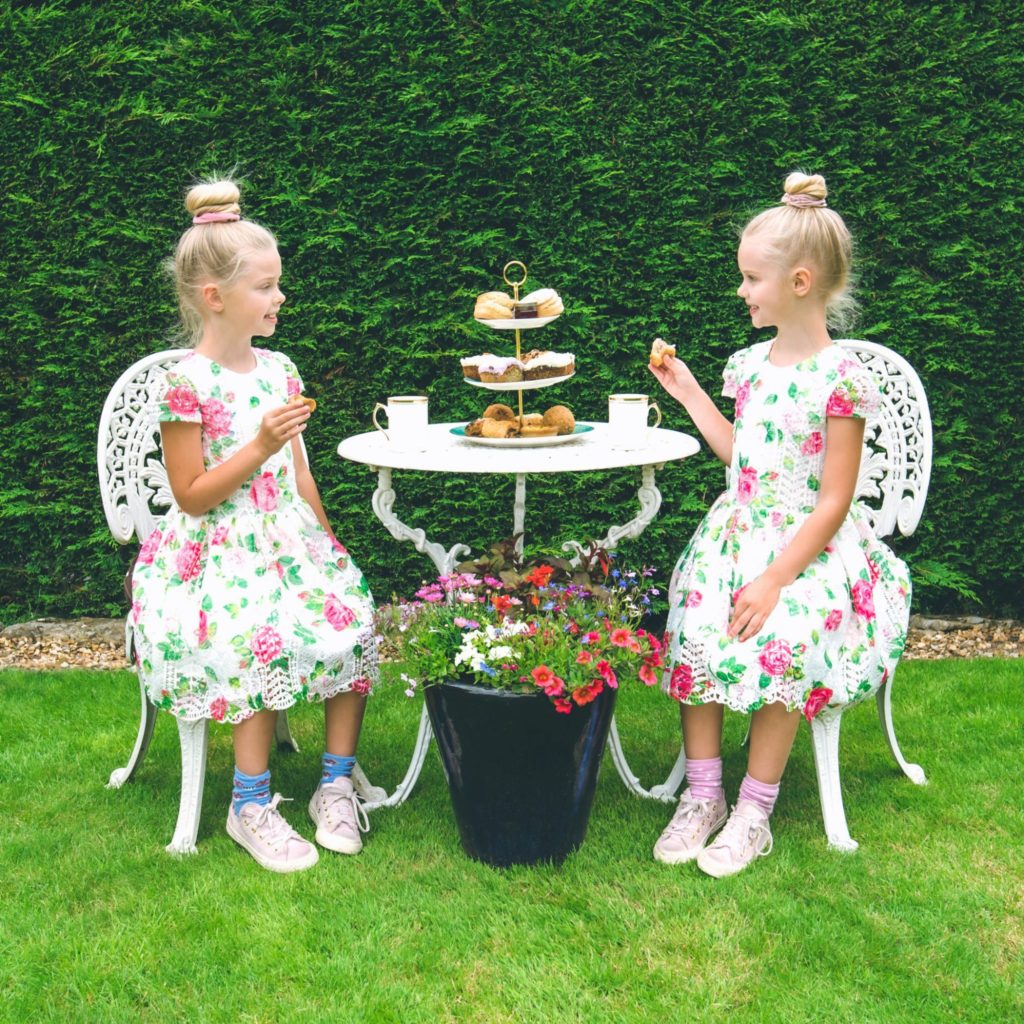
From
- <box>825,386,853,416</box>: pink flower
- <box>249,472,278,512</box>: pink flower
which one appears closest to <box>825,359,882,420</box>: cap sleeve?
<box>825,386,853,416</box>: pink flower

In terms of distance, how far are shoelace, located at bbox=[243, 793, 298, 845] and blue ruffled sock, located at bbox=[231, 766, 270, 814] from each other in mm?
26

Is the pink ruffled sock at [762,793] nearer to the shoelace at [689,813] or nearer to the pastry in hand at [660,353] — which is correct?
the shoelace at [689,813]

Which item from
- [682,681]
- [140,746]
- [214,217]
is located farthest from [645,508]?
[140,746]

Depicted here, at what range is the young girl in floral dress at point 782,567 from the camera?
2.72m

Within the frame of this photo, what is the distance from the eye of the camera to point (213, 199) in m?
2.80

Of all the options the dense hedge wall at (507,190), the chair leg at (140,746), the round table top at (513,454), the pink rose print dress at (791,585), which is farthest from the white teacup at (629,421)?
the chair leg at (140,746)

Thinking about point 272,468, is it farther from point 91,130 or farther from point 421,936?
point 91,130

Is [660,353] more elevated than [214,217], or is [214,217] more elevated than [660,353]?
[214,217]

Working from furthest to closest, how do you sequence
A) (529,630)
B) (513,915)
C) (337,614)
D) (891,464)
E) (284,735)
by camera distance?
(284,735) → (891,464) → (337,614) → (529,630) → (513,915)

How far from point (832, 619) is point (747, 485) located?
395 millimetres

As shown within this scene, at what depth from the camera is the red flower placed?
9.30 ft

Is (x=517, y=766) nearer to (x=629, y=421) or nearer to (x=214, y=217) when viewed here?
(x=629, y=421)

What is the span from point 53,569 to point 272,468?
2128mm

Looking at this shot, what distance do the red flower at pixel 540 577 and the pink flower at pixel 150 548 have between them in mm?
950
